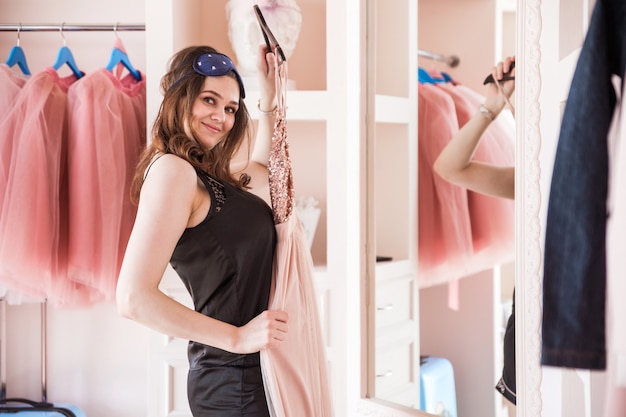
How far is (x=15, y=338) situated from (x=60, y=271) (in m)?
0.58

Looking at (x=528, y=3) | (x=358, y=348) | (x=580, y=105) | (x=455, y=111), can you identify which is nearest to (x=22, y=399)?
(x=358, y=348)

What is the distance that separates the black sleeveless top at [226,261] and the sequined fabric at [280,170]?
0.24ft

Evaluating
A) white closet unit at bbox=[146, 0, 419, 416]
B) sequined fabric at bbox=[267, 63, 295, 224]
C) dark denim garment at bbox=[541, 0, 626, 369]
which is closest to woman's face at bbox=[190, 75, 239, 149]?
sequined fabric at bbox=[267, 63, 295, 224]

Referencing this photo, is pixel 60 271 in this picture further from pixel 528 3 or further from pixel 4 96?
pixel 528 3

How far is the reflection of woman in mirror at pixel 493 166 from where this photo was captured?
167cm

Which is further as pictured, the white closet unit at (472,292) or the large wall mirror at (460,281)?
the white closet unit at (472,292)

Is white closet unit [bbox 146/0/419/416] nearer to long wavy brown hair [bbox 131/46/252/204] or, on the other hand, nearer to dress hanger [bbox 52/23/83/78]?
dress hanger [bbox 52/23/83/78]

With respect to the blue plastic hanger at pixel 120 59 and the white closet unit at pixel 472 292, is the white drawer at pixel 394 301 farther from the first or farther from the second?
the blue plastic hanger at pixel 120 59

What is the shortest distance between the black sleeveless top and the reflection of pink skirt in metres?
0.04

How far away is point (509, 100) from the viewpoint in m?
1.66

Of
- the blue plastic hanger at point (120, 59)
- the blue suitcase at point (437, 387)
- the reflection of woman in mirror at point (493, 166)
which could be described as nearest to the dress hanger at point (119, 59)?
the blue plastic hanger at point (120, 59)

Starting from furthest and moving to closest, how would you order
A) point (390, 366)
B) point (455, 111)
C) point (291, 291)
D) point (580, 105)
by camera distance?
point (390, 366)
point (455, 111)
point (291, 291)
point (580, 105)

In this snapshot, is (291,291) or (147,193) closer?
(147,193)

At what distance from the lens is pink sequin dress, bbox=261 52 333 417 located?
1.53 metres
